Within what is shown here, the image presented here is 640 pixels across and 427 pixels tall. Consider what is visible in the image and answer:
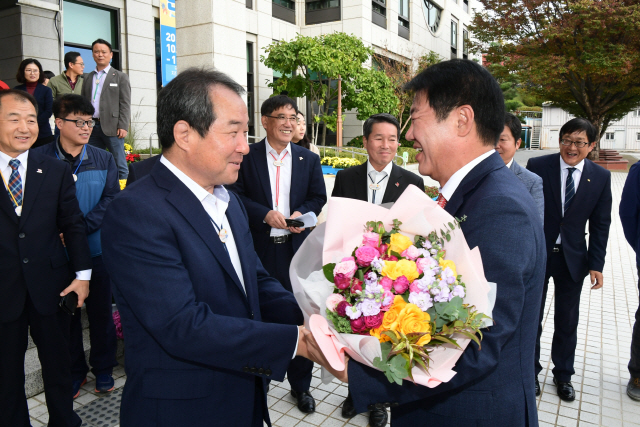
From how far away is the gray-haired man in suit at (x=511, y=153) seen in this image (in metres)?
3.68

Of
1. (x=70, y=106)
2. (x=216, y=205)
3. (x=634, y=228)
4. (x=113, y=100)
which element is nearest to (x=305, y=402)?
(x=216, y=205)

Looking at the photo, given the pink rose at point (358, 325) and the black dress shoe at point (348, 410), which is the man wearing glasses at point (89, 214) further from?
the pink rose at point (358, 325)

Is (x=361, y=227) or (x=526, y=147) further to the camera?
(x=526, y=147)

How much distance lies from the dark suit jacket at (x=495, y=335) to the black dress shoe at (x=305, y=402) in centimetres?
205

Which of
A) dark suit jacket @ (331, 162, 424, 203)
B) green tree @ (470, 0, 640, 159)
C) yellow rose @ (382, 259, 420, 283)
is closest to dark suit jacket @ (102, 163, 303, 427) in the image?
yellow rose @ (382, 259, 420, 283)

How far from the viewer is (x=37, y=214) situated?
3082 mm

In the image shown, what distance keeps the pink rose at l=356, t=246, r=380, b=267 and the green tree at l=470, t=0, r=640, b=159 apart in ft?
83.4

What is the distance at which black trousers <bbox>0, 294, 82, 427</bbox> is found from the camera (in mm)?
2930

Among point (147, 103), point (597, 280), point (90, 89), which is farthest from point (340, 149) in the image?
point (597, 280)

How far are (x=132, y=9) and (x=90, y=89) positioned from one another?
25.2 feet

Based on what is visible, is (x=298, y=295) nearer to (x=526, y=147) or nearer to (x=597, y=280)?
(x=597, y=280)

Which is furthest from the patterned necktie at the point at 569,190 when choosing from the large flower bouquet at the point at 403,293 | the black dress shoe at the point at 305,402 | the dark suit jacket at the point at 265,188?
the large flower bouquet at the point at 403,293

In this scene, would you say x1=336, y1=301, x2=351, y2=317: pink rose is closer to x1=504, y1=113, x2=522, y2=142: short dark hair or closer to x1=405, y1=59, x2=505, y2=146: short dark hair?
x1=405, y1=59, x2=505, y2=146: short dark hair

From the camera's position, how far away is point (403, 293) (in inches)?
60.7
